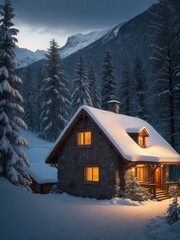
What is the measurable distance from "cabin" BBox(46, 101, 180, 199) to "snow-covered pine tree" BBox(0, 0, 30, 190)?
2.71 metres

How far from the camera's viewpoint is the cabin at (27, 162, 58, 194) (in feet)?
110

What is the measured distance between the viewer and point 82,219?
47.9 feet

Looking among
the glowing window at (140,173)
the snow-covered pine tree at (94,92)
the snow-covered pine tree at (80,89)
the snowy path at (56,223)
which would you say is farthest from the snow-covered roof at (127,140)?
the snow-covered pine tree at (94,92)

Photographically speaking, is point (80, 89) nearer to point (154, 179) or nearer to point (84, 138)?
point (84, 138)

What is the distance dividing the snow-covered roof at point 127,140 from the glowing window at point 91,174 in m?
2.91

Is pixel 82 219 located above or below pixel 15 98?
below

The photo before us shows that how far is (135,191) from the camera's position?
22.4 m

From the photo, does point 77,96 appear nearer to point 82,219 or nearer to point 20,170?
point 20,170

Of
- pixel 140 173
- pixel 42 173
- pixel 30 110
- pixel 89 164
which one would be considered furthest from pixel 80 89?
pixel 89 164

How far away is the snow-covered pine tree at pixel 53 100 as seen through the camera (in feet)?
164

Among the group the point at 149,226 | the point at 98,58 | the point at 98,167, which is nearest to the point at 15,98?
the point at 98,167

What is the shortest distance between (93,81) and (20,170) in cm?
3130

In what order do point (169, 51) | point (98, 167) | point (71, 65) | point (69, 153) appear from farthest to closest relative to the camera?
point (71, 65)
point (169, 51)
point (69, 153)
point (98, 167)

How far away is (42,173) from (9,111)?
1076 centimetres
